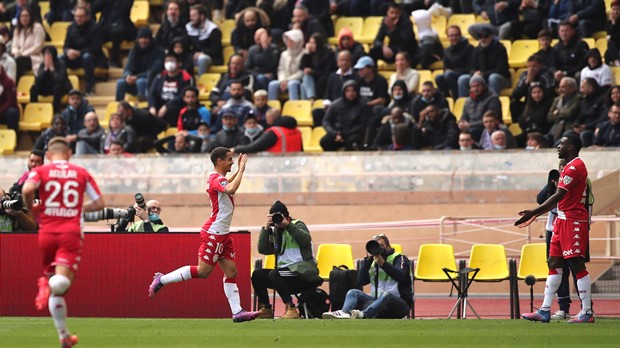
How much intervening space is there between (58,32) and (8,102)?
352 centimetres

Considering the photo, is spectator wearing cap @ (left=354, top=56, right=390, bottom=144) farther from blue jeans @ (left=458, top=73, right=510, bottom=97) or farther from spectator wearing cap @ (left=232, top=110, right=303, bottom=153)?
spectator wearing cap @ (left=232, top=110, right=303, bottom=153)

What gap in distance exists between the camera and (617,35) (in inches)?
918

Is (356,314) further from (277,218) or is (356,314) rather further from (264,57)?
(264,57)

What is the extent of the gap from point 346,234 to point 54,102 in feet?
26.5

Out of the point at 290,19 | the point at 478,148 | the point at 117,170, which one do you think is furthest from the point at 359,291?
the point at 290,19

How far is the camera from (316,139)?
23.9 meters

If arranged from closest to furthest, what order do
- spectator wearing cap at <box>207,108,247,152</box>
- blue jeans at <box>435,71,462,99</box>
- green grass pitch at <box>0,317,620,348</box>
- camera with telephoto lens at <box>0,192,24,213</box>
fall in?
green grass pitch at <box>0,317,620,348</box> → camera with telephoto lens at <box>0,192,24,213</box> → spectator wearing cap at <box>207,108,247,152</box> → blue jeans at <box>435,71,462,99</box>

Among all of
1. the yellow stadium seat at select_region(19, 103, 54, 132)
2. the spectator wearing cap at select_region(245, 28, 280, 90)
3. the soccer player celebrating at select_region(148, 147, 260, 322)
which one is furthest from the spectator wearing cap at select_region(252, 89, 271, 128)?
the soccer player celebrating at select_region(148, 147, 260, 322)

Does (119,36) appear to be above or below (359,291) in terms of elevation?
above

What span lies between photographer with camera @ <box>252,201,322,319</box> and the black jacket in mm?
5184

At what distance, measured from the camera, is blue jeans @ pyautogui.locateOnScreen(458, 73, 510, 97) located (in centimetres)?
2356

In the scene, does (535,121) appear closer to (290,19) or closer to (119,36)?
(290,19)

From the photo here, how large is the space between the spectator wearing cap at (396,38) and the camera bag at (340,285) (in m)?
8.52

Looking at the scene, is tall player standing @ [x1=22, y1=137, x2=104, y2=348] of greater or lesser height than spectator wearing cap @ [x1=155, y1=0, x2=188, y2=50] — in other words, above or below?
below
